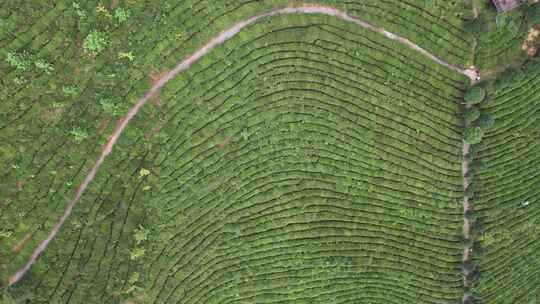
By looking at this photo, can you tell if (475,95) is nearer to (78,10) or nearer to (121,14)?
(121,14)

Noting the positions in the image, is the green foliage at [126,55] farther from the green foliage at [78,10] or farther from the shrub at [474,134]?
the shrub at [474,134]

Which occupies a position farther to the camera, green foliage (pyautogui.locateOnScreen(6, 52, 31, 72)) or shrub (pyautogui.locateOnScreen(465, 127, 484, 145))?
shrub (pyautogui.locateOnScreen(465, 127, 484, 145))

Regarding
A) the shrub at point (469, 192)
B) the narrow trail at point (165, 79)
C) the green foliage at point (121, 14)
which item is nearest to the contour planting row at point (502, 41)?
A: the narrow trail at point (165, 79)

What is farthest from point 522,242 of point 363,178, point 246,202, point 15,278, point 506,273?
point 15,278

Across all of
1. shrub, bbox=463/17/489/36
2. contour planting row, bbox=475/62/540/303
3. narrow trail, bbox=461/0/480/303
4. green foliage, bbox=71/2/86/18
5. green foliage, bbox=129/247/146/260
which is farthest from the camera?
contour planting row, bbox=475/62/540/303

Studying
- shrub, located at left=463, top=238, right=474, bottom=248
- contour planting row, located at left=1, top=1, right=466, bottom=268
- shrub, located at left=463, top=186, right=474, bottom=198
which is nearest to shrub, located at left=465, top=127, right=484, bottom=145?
shrub, located at left=463, top=186, right=474, bottom=198

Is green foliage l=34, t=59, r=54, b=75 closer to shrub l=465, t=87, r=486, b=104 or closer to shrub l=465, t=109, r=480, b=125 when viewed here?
shrub l=465, t=87, r=486, b=104

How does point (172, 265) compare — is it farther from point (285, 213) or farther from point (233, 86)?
point (233, 86)
